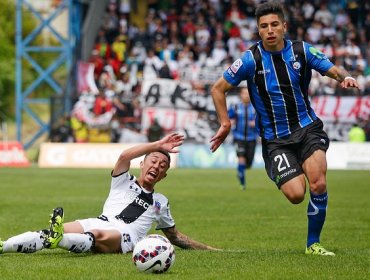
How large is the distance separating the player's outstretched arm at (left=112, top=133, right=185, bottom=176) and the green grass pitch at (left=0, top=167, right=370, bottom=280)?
100 centimetres

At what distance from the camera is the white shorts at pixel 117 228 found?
9.99 metres

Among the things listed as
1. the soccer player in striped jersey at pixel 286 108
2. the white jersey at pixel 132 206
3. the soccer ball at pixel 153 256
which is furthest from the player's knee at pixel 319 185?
the soccer ball at pixel 153 256

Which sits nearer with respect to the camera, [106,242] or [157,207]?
[106,242]

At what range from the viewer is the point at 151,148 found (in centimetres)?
972

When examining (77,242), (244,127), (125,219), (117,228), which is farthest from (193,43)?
(77,242)

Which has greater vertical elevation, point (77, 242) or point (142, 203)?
point (142, 203)

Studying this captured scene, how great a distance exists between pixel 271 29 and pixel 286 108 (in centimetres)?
87

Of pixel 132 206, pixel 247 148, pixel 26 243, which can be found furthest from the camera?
pixel 247 148

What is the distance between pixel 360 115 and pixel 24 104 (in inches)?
615

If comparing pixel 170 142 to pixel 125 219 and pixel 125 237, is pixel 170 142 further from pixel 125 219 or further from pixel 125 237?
pixel 125 237

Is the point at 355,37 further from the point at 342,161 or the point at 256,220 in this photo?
the point at 256,220

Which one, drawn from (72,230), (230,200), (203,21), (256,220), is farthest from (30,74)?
(72,230)

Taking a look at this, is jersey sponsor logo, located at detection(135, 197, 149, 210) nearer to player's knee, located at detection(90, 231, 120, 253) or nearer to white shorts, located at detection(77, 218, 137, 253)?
white shorts, located at detection(77, 218, 137, 253)

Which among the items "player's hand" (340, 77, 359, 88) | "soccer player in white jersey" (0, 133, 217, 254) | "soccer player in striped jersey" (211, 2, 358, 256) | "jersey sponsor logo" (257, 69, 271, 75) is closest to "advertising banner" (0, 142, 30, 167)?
"soccer player in white jersey" (0, 133, 217, 254)
